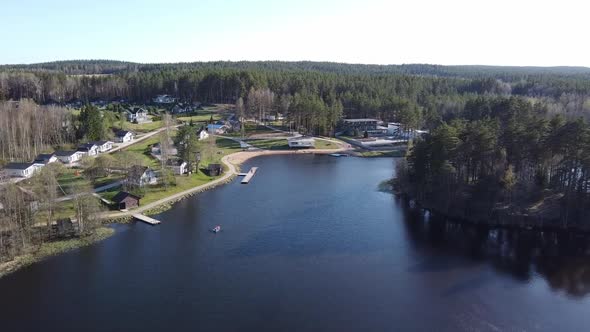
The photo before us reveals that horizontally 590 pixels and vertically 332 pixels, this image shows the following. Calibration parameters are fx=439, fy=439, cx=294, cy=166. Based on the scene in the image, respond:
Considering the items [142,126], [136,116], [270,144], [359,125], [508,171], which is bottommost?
[270,144]

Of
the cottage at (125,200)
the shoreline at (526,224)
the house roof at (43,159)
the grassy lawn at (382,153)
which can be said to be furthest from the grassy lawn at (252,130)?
the shoreline at (526,224)

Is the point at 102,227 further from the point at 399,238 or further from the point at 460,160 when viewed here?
the point at 460,160

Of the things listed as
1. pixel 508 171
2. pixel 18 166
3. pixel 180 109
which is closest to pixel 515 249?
pixel 508 171

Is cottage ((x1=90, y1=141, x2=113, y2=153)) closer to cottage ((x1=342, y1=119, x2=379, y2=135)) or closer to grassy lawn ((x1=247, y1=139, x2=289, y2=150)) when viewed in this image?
grassy lawn ((x1=247, y1=139, x2=289, y2=150))

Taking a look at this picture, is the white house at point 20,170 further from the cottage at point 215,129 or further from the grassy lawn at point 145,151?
the cottage at point 215,129

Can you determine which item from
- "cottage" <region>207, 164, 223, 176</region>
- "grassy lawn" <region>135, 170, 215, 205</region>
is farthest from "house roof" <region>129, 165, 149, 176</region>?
"cottage" <region>207, 164, 223, 176</region>

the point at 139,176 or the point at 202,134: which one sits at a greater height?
the point at 202,134

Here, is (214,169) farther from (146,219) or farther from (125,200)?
(146,219)
